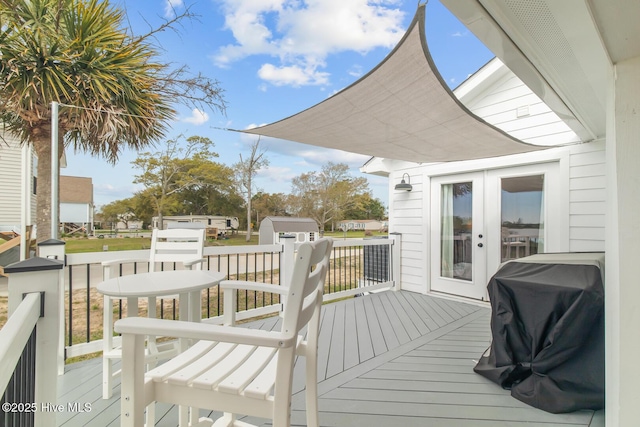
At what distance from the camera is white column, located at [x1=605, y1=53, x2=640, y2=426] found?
4.65 feet

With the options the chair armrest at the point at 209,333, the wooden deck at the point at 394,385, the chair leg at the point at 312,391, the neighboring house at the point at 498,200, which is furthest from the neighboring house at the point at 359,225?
the chair armrest at the point at 209,333

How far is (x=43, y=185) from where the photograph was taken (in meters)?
4.58

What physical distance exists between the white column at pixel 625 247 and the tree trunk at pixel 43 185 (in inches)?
244

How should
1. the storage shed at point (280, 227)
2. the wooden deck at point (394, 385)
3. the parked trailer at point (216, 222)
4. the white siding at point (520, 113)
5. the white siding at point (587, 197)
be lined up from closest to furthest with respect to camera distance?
the wooden deck at point (394, 385) → the white siding at point (587, 197) → the white siding at point (520, 113) → the parked trailer at point (216, 222) → the storage shed at point (280, 227)

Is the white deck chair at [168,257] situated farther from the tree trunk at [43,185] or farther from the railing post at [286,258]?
the tree trunk at [43,185]

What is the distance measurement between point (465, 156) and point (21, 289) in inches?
168

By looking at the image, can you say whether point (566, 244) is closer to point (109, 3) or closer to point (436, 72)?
point (436, 72)

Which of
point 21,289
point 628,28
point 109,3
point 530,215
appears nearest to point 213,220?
point 109,3

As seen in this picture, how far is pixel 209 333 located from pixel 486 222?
4.34 meters

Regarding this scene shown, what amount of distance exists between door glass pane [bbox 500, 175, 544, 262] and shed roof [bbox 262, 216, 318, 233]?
5946 mm

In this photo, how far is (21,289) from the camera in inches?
40.6

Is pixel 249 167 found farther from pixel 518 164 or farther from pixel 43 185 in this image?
pixel 518 164

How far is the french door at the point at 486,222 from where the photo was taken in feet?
13.0

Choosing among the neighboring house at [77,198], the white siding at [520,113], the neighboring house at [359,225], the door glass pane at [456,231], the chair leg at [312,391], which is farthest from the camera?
the neighboring house at [359,225]
